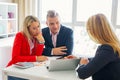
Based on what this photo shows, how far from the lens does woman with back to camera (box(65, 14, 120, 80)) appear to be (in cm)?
133

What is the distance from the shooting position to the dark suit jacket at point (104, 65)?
133 centimetres

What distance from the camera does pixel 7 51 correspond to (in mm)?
2844

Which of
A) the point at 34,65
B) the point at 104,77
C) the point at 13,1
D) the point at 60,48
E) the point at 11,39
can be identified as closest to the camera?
the point at 104,77

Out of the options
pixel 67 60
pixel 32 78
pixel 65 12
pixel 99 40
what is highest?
pixel 65 12

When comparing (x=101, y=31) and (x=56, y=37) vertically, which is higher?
(x=101, y=31)

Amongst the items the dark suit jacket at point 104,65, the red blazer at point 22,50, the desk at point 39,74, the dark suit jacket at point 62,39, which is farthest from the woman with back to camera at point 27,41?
the dark suit jacket at point 104,65

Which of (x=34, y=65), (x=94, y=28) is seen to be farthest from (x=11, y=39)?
(x=94, y=28)

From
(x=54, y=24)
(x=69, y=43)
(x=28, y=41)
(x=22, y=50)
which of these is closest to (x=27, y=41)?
(x=28, y=41)

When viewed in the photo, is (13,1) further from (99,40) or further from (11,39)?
(99,40)

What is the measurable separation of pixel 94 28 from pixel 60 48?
3.23ft

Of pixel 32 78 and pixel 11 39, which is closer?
pixel 32 78

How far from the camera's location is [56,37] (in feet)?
8.09

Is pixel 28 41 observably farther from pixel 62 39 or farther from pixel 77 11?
pixel 77 11

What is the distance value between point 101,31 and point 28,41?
3.43ft
